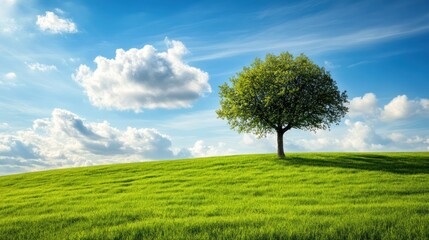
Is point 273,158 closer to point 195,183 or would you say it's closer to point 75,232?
point 195,183

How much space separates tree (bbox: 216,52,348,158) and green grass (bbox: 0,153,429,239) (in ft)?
22.6

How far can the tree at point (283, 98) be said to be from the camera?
39656mm

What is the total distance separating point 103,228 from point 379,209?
12.1 meters

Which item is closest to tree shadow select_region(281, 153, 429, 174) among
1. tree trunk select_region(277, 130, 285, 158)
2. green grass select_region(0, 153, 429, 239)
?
green grass select_region(0, 153, 429, 239)

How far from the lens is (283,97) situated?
39.8 metres

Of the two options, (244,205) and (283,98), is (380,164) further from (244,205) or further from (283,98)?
(244,205)

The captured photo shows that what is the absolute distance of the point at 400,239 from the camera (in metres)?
10.1

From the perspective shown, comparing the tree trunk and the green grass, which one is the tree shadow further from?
the tree trunk

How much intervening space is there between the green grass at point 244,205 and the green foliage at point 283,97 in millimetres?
7041

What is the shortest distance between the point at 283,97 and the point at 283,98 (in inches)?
5.0

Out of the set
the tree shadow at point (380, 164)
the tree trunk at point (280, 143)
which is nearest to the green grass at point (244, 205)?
the tree shadow at point (380, 164)

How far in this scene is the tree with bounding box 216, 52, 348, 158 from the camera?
130 feet

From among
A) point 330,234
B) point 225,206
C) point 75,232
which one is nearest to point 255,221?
point 330,234

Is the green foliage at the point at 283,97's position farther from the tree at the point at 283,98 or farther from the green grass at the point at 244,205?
the green grass at the point at 244,205
